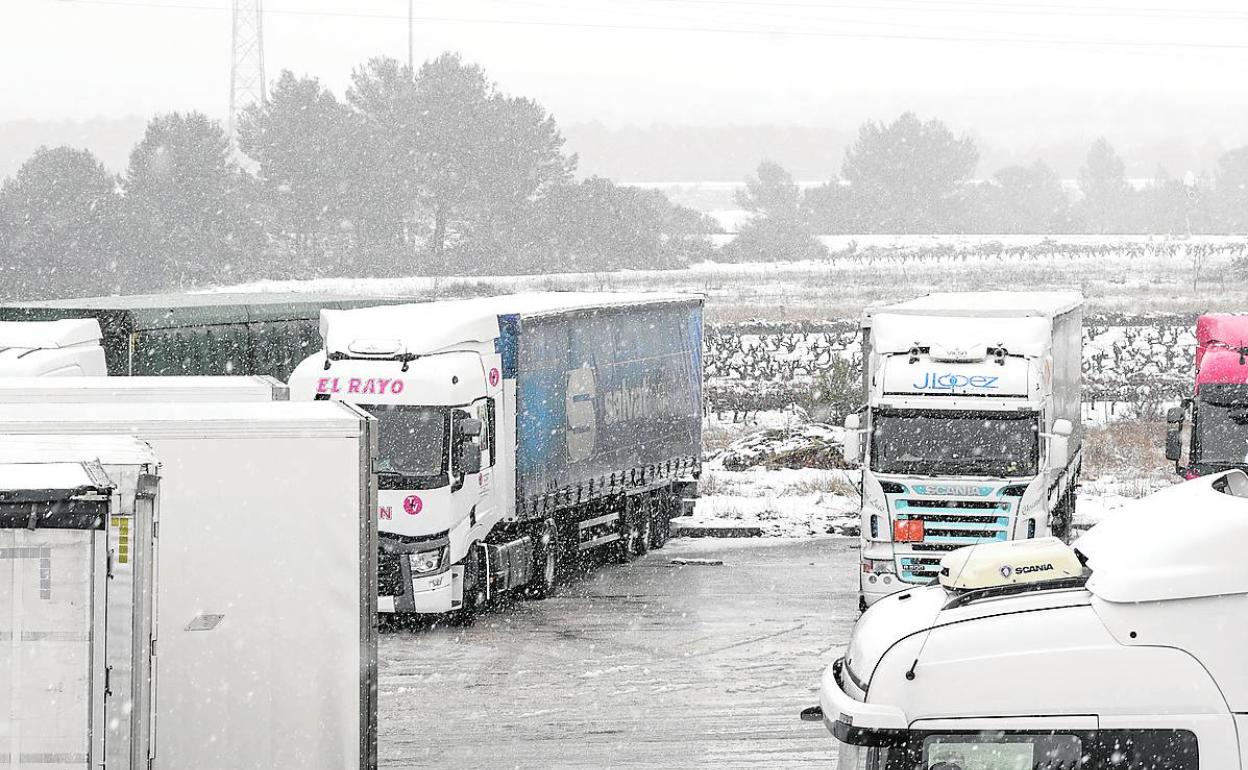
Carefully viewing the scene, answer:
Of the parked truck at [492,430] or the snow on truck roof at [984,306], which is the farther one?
the snow on truck roof at [984,306]

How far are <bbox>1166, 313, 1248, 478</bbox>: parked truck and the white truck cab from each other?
13.1m

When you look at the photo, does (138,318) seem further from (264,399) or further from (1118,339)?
(1118,339)

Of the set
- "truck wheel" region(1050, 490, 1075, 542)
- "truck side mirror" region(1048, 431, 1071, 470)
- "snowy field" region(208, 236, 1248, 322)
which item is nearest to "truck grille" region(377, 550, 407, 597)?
"truck side mirror" region(1048, 431, 1071, 470)

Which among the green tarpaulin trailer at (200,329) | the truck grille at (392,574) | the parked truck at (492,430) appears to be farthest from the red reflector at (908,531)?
the green tarpaulin trailer at (200,329)

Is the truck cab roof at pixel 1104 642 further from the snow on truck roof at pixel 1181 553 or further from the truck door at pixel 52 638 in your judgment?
the truck door at pixel 52 638

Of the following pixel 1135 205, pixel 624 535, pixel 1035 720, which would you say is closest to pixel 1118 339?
pixel 624 535

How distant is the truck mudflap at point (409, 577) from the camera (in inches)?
699

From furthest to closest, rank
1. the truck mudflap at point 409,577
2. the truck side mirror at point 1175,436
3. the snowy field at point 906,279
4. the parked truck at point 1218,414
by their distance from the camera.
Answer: the snowy field at point 906,279 < the parked truck at point 1218,414 < the truck side mirror at point 1175,436 < the truck mudflap at point 409,577

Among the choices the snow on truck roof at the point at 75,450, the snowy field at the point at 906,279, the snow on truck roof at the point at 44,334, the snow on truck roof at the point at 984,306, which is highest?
the snowy field at the point at 906,279

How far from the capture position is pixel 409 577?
58.3ft

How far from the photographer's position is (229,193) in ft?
266

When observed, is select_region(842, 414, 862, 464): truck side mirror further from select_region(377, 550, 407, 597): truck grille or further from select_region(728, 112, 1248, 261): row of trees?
select_region(728, 112, 1248, 261): row of trees

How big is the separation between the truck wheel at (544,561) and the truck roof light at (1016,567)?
14613 mm

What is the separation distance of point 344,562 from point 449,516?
7476mm
